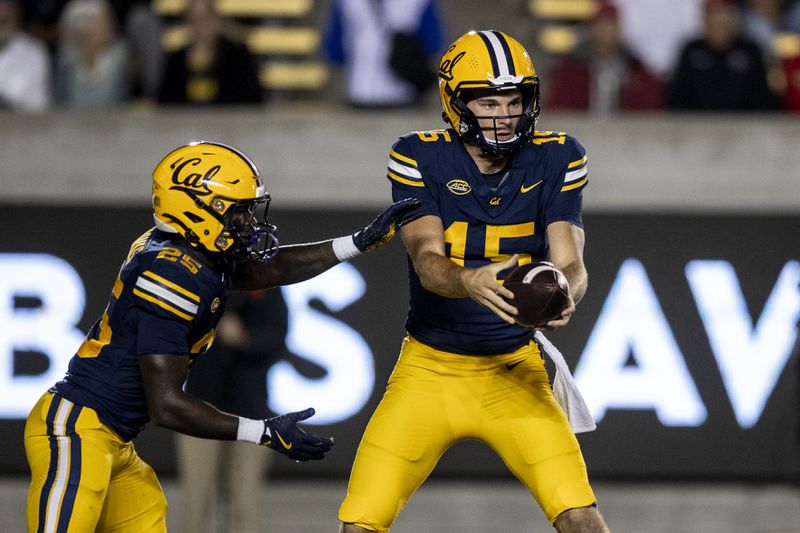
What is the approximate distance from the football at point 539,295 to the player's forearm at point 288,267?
3.56 feet

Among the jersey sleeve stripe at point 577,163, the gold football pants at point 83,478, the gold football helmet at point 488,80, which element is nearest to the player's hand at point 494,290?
the gold football helmet at point 488,80

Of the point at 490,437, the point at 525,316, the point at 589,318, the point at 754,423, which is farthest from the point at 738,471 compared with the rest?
the point at 525,316

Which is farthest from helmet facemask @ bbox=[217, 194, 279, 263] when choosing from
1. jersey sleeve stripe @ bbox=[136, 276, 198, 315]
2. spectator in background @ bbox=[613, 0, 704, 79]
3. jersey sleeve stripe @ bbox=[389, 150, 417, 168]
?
spectator in background @ bbox=[613, 0, 704, 79]

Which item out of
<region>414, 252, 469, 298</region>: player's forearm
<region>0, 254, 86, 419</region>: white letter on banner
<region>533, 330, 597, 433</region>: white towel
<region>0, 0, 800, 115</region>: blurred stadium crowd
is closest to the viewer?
<region>414, 252, 469, 298</region>: player's forearm

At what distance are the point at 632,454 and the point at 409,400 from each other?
3.25 meters

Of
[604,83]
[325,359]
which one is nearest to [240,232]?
[325,359]

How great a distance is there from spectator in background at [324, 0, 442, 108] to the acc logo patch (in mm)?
3232

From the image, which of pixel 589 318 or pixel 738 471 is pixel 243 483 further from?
pixel 738 471

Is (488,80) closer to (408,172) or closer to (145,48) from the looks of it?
(408,172)

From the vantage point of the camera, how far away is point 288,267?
5227 mm

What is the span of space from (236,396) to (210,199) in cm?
267

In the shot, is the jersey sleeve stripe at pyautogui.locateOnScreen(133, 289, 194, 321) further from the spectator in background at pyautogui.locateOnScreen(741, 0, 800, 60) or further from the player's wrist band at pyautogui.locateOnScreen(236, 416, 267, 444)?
the spectator in background at pyautogui.locateOnScreen(741, 0, 800, 60)

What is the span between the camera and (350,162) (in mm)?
8023

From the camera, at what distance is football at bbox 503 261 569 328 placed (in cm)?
429
